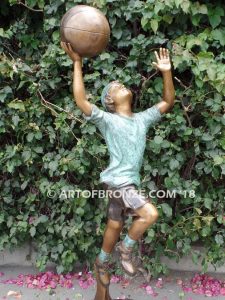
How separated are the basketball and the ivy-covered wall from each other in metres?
0.94

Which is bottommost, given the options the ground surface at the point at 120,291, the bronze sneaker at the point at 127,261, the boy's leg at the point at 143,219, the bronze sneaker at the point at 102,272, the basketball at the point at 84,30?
the ground surface at the point at 120,291

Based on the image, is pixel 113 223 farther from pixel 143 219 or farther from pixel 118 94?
pixel 118 94

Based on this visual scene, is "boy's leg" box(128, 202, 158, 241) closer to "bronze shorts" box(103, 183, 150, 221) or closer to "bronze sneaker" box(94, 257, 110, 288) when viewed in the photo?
"bronze shorts" box(103, 183, 150, 221)

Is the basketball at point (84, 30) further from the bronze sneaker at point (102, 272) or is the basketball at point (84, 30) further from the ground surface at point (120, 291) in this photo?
the ground surface at point (120, 291)

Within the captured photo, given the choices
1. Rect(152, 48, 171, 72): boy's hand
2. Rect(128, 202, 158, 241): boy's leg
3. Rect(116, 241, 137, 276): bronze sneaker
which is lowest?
Rect(116, 241, 137, 276): bronze sneaker

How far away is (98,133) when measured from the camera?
3.90 meters

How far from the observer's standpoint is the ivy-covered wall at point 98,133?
3.69 m

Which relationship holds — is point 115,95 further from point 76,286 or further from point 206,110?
point 76,286

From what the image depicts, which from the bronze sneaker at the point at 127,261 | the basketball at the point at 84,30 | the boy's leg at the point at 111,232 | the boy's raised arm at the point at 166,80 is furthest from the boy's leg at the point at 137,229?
the basketball at the point at 84,30

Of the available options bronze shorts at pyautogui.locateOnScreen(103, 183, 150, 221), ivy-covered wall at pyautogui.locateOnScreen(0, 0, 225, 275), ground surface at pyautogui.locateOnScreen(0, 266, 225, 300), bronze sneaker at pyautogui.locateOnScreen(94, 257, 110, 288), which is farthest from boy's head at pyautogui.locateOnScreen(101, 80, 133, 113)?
ground surface at pyautogui.locateOnScreen(0, 266, 225, 300)

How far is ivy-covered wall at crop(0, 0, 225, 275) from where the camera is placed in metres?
3.69

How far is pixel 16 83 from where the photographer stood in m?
4.14

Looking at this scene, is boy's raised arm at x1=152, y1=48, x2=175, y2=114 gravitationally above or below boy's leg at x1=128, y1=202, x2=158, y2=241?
above

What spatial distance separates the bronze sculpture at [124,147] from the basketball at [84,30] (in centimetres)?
6
